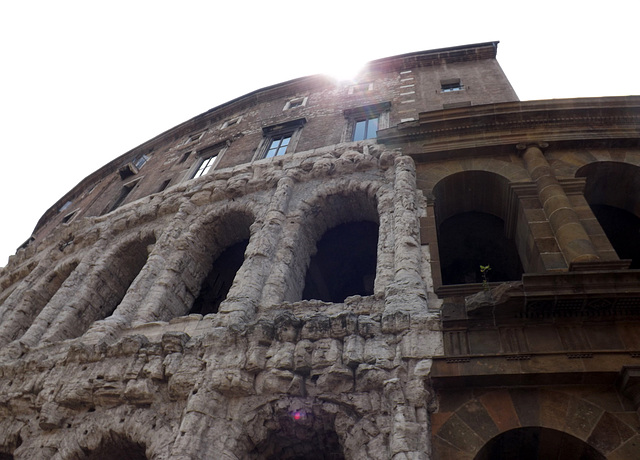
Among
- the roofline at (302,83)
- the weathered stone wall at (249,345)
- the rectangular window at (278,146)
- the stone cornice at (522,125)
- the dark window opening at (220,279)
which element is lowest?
the weathered stone wall at (249,345)

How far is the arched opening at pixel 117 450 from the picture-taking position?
235 inches

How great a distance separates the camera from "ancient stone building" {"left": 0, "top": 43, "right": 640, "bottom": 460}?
493 centimetres

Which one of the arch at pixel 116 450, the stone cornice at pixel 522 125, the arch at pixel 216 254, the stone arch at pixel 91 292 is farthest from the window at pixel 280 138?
the arch at pixel 116 450

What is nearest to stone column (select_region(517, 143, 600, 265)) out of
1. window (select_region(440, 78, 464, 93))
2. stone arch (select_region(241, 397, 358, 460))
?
stone arch (select_region(241, 397, 358, 460))

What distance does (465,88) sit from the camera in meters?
13.2

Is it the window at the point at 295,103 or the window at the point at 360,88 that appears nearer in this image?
the window at the point at 360,88

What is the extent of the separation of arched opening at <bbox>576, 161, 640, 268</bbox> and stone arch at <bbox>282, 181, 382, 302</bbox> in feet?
13.0

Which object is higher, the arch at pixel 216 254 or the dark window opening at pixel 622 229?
the dark window opening at pixel 622 229

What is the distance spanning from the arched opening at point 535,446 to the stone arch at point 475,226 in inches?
162

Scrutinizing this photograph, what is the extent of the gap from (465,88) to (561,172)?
581cm

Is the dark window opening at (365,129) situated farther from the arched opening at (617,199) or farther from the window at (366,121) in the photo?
the arched opening at (617,199)

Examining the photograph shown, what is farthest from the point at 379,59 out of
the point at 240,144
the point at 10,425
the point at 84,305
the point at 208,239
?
the point at 10,425

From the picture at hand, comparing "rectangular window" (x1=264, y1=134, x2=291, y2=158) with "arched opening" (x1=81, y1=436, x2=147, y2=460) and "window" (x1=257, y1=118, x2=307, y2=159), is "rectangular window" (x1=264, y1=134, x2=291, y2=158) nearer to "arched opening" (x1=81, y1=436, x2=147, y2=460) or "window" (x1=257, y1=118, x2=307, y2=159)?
"window" (x1=257, y1=118, x2=307, y2=159)

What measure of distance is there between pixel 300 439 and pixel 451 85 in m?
11.7
